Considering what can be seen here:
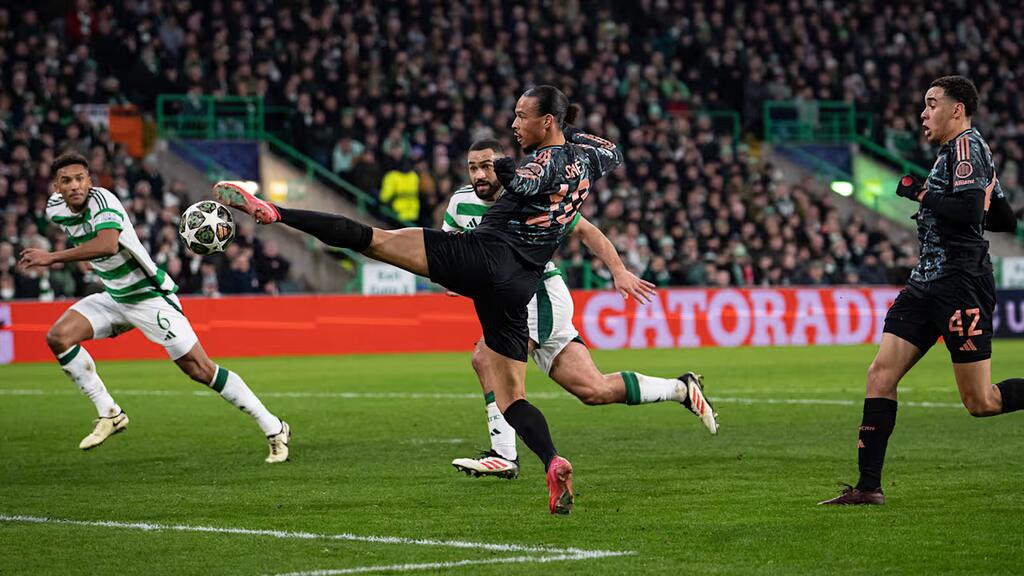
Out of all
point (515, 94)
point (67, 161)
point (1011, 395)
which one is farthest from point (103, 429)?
point (515, 94)

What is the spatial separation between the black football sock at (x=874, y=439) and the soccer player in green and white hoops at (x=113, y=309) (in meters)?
4.33

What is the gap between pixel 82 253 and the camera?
34.4 ft

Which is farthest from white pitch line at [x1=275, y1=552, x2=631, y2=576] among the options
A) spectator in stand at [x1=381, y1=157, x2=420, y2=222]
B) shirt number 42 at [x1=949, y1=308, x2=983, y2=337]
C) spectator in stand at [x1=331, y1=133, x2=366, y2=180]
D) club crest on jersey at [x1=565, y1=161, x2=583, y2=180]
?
spectator in stand at [x1=331, y1=133, x2=366, y2=180]

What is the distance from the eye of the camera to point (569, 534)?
7066 millimetres

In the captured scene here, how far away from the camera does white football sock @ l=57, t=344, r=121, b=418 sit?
447 inches

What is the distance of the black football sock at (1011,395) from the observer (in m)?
8.15

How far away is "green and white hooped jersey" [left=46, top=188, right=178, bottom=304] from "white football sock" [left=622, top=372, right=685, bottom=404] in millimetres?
3862

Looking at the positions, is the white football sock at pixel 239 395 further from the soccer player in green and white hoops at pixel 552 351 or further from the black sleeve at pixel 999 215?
the black sleeve at pixel 999 215

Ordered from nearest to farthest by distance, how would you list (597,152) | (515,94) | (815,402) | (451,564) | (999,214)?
(451,564)
(999,214)
(597,152)
(815,402)
(515,94)

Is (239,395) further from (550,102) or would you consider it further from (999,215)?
(999,215)

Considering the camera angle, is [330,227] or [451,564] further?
[330,227]

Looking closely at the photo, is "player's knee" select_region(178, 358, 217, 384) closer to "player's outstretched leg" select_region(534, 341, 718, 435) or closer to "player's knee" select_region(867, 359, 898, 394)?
"player's outstretched leg" select_region(534, 341, 718, 435)

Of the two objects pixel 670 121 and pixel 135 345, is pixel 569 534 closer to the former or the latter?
pixel 135 345

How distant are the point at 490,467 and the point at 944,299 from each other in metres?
2.97
